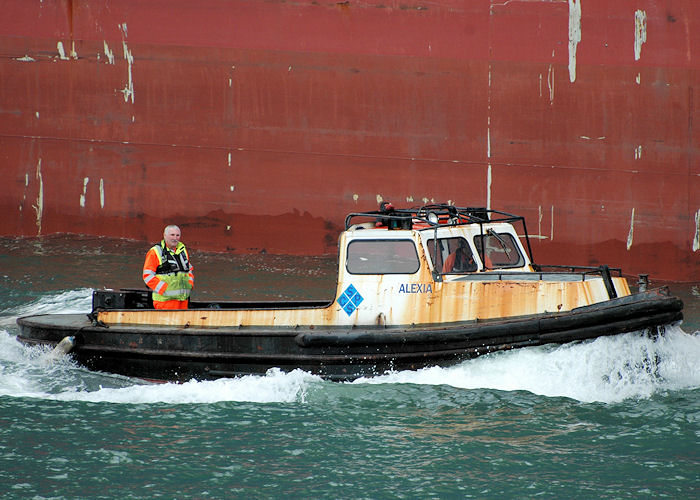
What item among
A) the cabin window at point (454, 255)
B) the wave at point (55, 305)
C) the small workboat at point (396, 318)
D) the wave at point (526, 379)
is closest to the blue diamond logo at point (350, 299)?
the small workboat at point (396, 318)

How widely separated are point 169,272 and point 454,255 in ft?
9.32

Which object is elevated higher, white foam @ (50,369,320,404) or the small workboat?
the small workboat

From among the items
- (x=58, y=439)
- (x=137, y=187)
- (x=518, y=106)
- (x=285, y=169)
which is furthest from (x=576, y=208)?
(x=58, y=439)

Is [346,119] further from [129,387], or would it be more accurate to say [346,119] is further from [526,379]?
[526,379]

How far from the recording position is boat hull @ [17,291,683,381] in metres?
7.01

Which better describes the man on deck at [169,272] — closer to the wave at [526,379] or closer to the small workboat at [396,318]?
the small workboat at [396,318]

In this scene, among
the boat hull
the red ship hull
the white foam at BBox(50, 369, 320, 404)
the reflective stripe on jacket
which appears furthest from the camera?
the red ship hull

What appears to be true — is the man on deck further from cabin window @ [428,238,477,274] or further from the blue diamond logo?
cabin window @ [428,238,477,274]

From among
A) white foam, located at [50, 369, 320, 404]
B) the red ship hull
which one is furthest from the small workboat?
the red ship hull

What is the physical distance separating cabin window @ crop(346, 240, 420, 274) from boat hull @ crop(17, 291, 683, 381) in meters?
0.56

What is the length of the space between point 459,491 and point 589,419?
5.49 feet

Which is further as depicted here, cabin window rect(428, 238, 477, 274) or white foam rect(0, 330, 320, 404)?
cabin window rect(428, 238, 477, 274)

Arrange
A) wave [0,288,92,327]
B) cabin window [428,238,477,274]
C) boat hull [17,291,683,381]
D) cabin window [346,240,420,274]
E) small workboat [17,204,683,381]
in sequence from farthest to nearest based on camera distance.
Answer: wave [0,288,92,327] → cabin window [428,238,477,274] → cabin window [346,240,420,274] → small workboat [17,204,683,381] → boat hull [17,291,683,381]

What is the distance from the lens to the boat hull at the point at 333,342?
23.0ft
